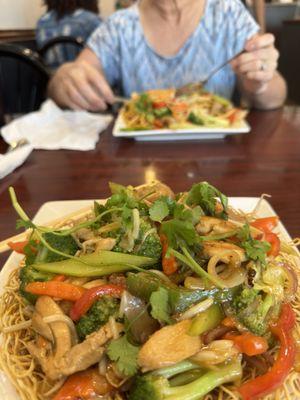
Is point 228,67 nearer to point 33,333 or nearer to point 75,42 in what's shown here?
point 75,42

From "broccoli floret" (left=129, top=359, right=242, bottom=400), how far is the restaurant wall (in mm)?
4824

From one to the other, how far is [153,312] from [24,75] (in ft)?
9.00

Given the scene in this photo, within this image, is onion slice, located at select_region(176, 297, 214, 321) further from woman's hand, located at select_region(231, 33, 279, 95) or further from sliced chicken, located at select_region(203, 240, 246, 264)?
woman's hand, located at select_region(231, 33, 279, 95)

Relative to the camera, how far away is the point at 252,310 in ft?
2.34

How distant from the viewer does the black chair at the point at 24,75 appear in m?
2.70

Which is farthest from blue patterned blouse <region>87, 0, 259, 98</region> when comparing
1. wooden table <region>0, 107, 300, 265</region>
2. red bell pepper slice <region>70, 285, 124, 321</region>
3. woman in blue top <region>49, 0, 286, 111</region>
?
red bell pepper slice <region>70, 285, 124, 321</region>

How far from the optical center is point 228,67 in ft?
9.12

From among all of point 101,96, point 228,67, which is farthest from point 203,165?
point 228,67

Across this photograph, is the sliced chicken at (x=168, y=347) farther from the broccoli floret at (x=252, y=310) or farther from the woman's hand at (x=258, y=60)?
the woman's hand at (x=258, y=60)

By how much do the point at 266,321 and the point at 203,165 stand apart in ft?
3.25

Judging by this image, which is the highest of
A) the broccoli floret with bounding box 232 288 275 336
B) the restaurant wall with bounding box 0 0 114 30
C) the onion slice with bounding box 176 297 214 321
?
the restaurant wall with bounding box 0 0 114 30

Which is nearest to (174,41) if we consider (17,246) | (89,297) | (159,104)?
(159,104)

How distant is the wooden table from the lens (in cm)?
141

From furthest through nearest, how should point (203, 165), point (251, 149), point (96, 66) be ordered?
1. point (96, 66)
2. point (251, 149)
3. point (203, 165)
